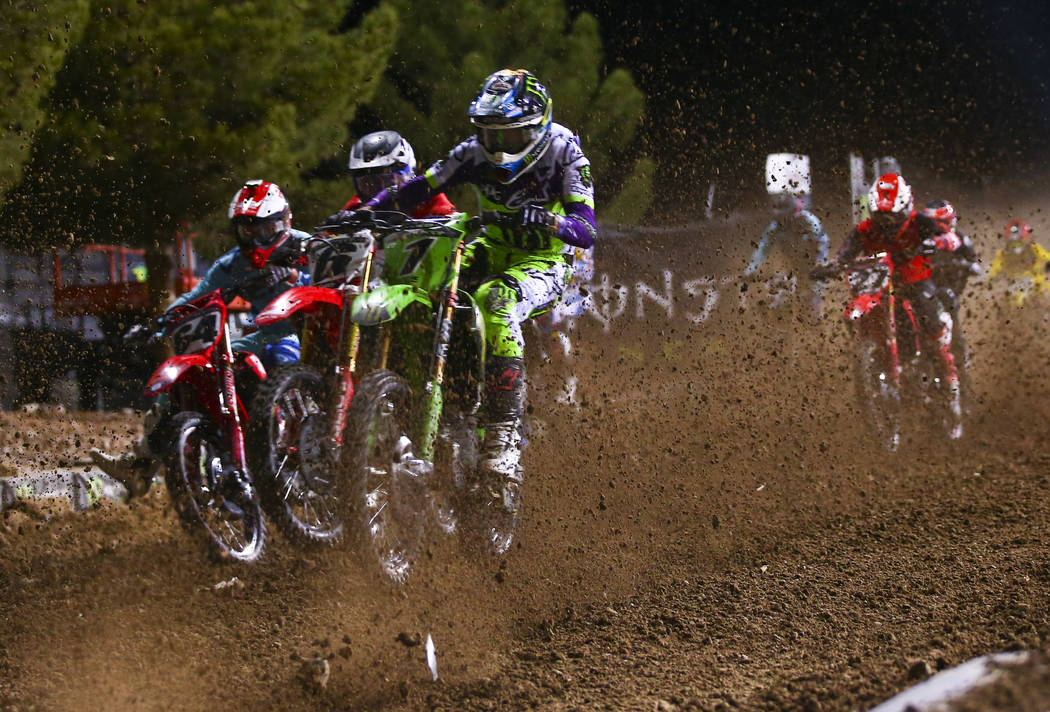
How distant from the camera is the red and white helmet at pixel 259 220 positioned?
5.39 m

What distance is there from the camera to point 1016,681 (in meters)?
2.37

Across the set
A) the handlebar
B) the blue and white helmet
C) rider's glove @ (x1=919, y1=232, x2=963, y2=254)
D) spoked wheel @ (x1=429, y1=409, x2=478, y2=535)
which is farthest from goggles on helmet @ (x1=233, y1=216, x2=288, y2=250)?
rider's glove @ (x1=919, y1=232, x2=963, y2=254)

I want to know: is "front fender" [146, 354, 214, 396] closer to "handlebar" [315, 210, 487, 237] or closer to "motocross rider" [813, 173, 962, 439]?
"handlebar" [315, 210, 487, 237]

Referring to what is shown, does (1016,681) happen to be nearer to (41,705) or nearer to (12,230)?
(41,705)

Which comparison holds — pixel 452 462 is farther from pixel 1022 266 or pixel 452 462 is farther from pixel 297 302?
pixel 1022 266

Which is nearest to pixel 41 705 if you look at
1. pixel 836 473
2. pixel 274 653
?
pixel 274 653

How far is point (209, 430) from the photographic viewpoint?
16.0 ft

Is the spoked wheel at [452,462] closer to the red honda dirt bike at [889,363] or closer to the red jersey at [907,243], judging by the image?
the red honda dirt bike at [889,363]

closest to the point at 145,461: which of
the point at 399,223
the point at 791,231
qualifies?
the point at 399,223

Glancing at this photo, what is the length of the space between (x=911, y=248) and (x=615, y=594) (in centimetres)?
475

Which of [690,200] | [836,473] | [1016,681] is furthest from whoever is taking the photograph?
[690,200]

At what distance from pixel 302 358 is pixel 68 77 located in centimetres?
478

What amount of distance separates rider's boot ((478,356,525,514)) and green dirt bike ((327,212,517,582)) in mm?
65

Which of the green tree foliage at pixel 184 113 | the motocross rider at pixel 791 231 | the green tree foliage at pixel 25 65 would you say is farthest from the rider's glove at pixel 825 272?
the green tree foliage at pixel 25 65
